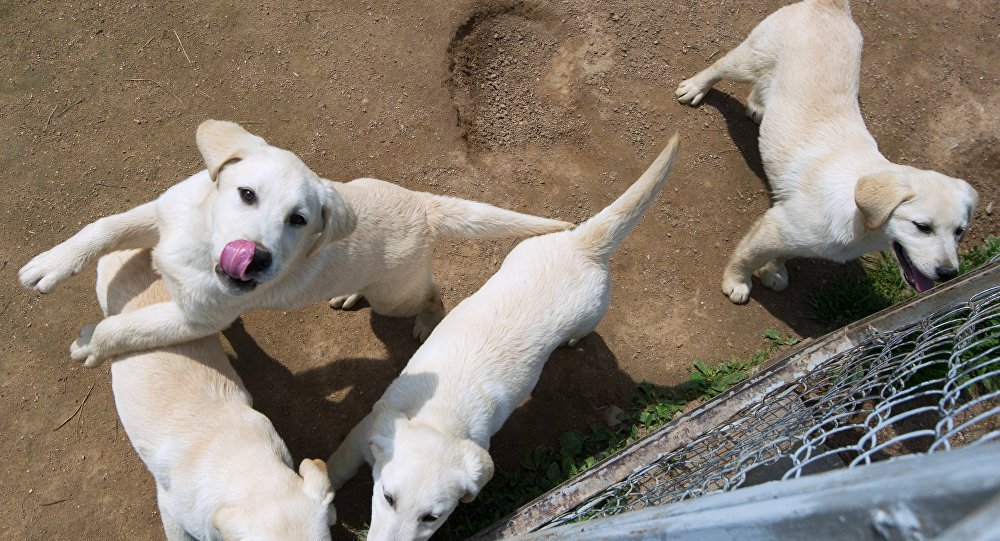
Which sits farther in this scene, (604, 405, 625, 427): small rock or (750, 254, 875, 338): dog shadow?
(750, 254, 875, 338): dog shadow

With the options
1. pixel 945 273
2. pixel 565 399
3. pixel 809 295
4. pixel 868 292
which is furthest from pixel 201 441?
pixel 868 292

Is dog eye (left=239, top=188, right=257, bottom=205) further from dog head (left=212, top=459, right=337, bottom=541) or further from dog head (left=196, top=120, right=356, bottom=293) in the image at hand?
dog head (left=212, top=459, right=337, bottom=541)

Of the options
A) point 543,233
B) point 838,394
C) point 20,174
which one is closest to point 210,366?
point 543,233

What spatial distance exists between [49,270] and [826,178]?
14.5 ft

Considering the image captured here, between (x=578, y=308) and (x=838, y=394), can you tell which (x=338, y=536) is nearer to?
(x=578, y=308)

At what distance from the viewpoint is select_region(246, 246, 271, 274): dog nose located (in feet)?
8.26

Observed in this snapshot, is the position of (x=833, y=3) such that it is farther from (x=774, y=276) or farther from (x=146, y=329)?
(x=146, y=329)

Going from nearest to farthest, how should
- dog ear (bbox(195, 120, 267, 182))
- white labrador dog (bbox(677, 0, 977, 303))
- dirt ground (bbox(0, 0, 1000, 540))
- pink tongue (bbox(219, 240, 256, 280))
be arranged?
pink tongue (bbox(219, 240, 256, 280))
dog ear (bbox(195, 120, 267, 182))
white labrador dog (bbox(677, 0, 977, 303))
dirt ground (bbox(0, 0, 1000, 540))

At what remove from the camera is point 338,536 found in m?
3.69

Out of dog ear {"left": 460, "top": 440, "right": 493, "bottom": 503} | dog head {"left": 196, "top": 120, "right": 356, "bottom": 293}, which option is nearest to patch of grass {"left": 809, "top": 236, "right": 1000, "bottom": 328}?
dog ear {"left": 460, "top": 440, "right": 493, "bottom": 503}

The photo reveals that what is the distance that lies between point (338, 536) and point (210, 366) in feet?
4.35

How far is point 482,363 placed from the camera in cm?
320

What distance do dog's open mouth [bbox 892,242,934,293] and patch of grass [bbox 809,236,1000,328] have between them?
32.9 inches

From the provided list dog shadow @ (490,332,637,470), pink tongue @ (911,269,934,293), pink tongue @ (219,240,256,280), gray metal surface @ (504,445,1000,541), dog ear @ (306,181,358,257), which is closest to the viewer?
gray metal surface @ (504,445,1000,541)
